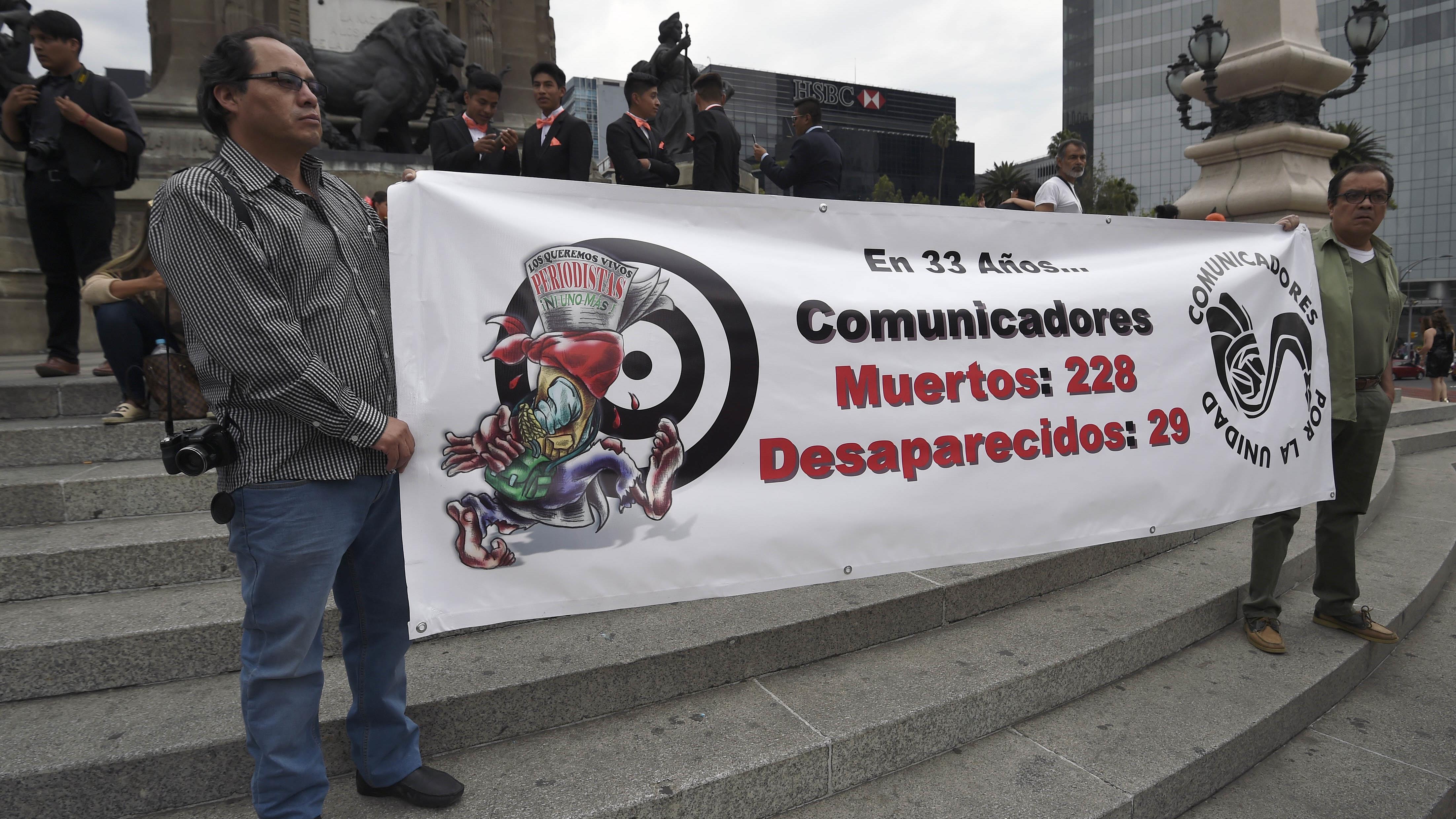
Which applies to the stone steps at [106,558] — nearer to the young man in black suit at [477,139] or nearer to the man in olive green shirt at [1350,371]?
the young man in black suit at [477,139]

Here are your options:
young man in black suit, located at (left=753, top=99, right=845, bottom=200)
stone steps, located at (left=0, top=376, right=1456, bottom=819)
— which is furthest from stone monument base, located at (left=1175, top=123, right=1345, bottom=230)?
stone steps, located at (left=0, top=376, right=1456, bottom=819)

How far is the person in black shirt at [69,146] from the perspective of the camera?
434cm

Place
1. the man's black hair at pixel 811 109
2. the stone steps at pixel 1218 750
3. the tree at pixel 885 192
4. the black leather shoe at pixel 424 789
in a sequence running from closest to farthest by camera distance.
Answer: the black leather shoe at pixel 424 789 → the stone steps at pixel 1218 750 → the man's black hair at pixel 811 109 → the tree at pixel 885 192

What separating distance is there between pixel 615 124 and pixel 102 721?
4.82 meters

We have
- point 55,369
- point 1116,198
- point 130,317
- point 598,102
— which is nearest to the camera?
point 130,317

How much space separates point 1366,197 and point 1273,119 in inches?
219

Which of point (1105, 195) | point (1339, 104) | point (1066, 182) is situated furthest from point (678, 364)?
point (1339, 104)

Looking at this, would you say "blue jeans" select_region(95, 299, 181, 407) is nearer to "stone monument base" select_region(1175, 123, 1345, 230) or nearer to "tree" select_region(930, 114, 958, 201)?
"stone monument base" select_region(1175, 123, 1345, 230)

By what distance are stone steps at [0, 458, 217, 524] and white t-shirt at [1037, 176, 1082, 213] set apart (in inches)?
210

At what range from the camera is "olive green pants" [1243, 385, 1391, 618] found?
3566 millimetres

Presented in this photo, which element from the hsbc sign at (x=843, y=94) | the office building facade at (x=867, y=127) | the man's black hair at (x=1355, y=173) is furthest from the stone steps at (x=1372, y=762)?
the hsbc sign at (x=843, y=94)

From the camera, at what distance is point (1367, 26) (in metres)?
9.12

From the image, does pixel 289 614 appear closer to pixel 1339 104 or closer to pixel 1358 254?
pixel 1358 254

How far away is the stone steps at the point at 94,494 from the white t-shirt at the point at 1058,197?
533 cm
